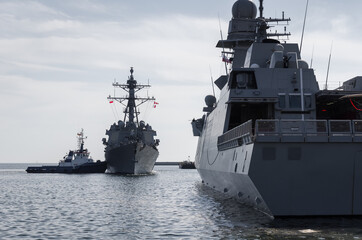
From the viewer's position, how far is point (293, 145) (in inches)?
658

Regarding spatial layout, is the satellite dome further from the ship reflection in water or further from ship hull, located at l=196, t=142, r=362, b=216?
ship hull, located at l=196, t=142, r=362, b=216

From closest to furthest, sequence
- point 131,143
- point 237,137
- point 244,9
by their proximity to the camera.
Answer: point 237,137, point 244,9, point 131,143

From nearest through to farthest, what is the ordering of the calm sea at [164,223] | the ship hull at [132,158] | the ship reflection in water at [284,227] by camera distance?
1. the ship reflection in water at [284,227]
2. the calm sea at [164,223]
3. the ship hull at [132,158]

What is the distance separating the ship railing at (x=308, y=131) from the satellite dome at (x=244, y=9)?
92.6ft

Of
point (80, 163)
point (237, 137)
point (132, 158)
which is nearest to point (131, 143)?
point (132, 158)

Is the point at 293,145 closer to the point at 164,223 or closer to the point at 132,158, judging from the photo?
the point at 164,223

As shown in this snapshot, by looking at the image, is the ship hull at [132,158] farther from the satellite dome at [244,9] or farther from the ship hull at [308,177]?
the ship hull at [308,177]

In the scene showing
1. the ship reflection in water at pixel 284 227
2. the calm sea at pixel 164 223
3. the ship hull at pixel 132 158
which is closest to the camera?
the ship reflection in water at pixel 284 227

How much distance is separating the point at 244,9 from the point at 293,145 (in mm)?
29017

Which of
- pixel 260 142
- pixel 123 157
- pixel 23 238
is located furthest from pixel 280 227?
pixel 123 157

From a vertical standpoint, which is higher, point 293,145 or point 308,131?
point 308,131

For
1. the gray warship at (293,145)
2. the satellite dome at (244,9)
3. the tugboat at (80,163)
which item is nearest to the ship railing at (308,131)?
the gray warship at (293,145)

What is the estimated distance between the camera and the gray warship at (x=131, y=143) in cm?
7056

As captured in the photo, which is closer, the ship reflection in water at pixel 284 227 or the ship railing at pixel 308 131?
the ship reflection in water at pixel 284 227
